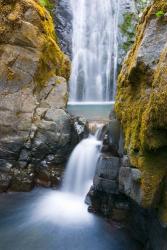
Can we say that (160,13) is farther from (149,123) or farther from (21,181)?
(21,181)

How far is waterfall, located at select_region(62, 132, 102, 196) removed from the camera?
902 centimetres

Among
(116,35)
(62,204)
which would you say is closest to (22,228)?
(62,204)

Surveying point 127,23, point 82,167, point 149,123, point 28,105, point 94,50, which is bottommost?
point 82,167

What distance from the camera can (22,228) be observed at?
7.27m

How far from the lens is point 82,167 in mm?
9266

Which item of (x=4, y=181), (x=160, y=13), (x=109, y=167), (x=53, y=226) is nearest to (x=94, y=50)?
(x=4, y=181)

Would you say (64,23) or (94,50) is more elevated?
(64,23)

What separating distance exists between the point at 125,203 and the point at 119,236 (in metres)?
0.67

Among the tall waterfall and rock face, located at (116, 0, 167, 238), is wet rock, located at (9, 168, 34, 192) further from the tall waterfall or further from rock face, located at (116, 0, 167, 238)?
the tall waterfall

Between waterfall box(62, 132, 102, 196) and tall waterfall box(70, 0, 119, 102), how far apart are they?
29.1 ft

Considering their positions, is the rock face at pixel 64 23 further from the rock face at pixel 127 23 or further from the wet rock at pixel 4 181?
the wet rock at pixel 4 181

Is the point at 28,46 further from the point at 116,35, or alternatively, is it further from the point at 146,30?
the point at 116,35

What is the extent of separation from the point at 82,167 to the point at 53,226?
221cm

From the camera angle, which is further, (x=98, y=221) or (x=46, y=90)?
(x=46, y=90)
